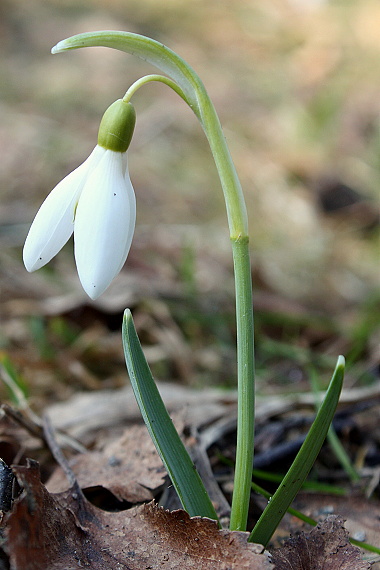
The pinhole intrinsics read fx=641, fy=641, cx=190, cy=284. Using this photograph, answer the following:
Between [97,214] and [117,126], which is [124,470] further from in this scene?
[117,126]

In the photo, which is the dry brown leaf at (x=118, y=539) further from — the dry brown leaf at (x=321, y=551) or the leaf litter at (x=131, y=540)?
the dry brown leaf at (x=321, y=551)

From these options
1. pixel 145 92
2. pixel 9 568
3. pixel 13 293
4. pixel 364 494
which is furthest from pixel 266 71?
pixel 9 568

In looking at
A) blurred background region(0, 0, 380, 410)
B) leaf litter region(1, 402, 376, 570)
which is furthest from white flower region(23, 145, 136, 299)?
blurred background region(0, 0, 380, 410)

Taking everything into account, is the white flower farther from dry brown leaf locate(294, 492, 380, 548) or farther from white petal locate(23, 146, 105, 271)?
dry brown leaf locate(294, 492, 380, 548)

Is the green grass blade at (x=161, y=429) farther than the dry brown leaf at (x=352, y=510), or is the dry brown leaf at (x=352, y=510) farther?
the dry brown leaf at (x=352, y=510)

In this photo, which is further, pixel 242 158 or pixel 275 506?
pixel 242 158

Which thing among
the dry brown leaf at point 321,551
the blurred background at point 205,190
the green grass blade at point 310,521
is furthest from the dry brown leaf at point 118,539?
the blurred background at point 205,190

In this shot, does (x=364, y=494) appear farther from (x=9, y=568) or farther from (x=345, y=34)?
(x=345, y=34)
